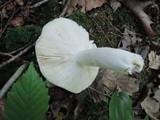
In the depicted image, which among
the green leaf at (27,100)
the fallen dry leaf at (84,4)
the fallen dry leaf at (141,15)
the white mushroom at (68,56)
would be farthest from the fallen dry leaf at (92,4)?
the green leaf at (27,100)

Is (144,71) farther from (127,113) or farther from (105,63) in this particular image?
(127,113)

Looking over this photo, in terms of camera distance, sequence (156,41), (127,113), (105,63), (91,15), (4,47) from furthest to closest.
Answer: (156,41) < (91,15) < (4,47) < (105,63) < (127,113)

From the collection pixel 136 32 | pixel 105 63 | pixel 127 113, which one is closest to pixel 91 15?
pixel 136 32

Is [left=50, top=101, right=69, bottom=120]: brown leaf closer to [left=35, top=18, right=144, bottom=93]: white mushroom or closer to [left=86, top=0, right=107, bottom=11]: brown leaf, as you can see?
[left=35, top=18, right=144, bottom=93]: white mushroom

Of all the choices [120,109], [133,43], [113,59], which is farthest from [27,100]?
[133,43]

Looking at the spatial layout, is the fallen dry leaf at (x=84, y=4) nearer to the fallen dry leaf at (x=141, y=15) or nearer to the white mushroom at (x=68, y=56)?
the fallen dry leaf at (x=141, y=15)

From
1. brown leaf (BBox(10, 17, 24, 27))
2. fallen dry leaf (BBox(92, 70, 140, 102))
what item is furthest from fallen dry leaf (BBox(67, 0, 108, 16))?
fallen dry leaf (BBox(92, 70, 140, 102))

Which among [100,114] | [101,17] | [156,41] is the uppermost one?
[101,17]
